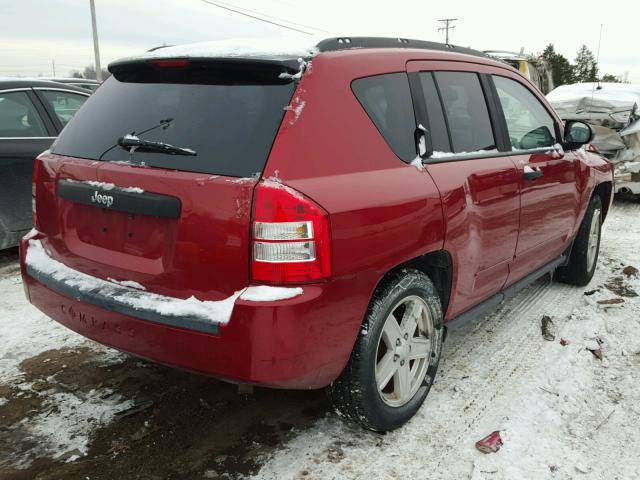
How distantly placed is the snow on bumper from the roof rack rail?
42.9 inches

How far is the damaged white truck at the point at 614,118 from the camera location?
850 centimetres

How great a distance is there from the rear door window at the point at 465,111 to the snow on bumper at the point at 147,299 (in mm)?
1486

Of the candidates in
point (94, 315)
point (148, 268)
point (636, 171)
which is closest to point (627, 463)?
point (148, 268)

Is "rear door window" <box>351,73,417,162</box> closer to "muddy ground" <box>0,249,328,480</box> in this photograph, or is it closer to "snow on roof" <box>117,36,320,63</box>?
"snow on roof" <box>117,36,320,63</box>

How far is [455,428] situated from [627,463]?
0.75 metres

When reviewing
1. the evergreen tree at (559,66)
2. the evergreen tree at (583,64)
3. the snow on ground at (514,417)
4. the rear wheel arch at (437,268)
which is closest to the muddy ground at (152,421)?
the snow on ground at (514,417)

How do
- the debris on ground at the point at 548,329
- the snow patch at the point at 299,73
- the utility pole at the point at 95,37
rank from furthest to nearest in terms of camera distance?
the utility pole at the point at 95,37, the debris on ground at the point at 548,329, the snow patch at the point at 299,73

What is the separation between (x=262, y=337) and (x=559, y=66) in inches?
2712

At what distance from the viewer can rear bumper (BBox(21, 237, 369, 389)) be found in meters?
2.11

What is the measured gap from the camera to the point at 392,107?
106 inches

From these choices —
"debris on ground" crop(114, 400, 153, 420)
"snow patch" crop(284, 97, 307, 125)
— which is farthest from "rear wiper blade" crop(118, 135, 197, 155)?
"debris on ground" crop(114, 400, 153, 420)

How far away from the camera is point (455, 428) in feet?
9.27

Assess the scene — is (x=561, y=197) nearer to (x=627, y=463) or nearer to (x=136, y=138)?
(x=627, y=463)

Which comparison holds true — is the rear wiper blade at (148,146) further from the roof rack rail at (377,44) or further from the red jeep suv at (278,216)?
the roof rack rail at (377,44)
